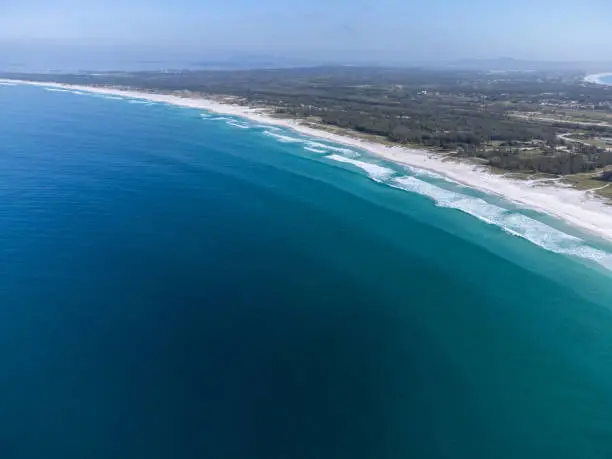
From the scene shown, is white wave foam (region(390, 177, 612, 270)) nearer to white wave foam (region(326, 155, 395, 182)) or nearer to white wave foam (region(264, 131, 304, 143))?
white wave foam (region(326, 155, 395, 182))

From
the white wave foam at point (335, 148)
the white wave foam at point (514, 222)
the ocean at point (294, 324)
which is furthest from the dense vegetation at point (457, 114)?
the ocean at point (294, 324)

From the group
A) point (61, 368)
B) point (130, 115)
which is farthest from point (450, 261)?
point (130, 115)

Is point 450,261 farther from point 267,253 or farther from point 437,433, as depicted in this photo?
point 437,433

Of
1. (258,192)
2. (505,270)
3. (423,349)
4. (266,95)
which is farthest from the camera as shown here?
(266,95)

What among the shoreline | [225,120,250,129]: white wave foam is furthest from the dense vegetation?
[225,120,250,129]: white wave foam

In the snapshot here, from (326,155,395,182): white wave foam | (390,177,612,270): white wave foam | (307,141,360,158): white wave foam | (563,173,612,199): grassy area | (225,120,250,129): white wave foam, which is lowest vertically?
(390,177,612,270): white wave foam

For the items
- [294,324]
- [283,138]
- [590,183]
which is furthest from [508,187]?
[283,138]
